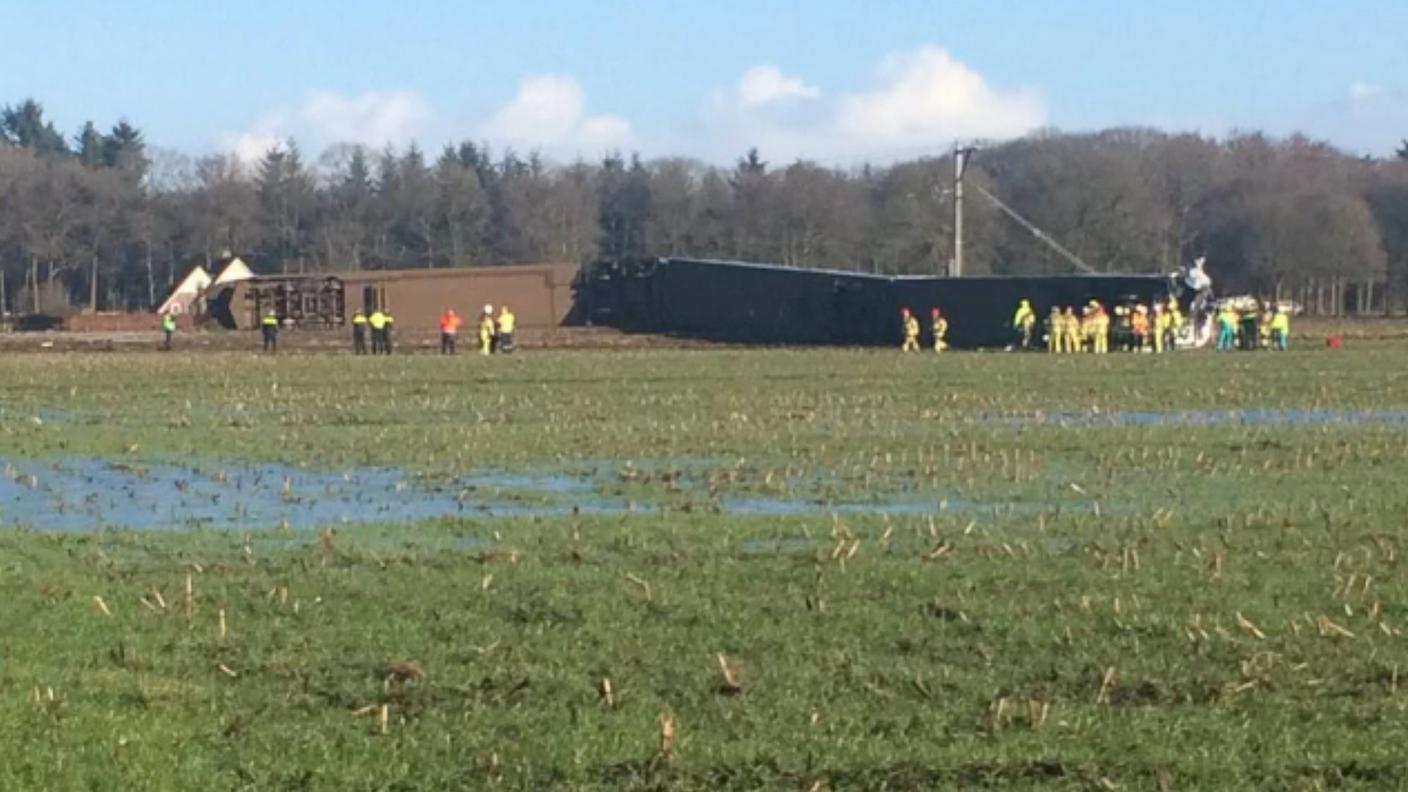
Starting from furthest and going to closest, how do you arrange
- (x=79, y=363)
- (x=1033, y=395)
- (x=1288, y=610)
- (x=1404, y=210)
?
1. (x=1404, y=210)
2. (x=79, y=363)
3. (x=1033, y=395)
4. (x=1288, y=610)

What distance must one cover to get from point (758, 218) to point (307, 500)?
10186cm

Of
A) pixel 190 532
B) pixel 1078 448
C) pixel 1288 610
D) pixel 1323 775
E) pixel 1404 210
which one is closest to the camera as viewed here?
pixel 1323 775

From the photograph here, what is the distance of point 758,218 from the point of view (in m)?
118

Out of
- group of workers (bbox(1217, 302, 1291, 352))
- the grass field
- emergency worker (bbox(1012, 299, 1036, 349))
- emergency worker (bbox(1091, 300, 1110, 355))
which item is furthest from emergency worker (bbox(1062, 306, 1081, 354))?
the grass field

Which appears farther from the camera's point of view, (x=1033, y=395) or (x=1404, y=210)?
(x=1404, y=210)

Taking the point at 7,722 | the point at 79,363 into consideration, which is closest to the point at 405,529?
the point at 7,722

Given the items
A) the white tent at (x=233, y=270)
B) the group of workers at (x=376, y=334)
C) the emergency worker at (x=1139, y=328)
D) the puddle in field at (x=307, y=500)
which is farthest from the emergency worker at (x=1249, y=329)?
the white tent at (x=233, y=270)

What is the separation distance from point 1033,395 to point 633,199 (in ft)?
333

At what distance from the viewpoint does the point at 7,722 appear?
8422 mm

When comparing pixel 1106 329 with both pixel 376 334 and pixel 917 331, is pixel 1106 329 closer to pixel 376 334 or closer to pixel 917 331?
pixel 917 331

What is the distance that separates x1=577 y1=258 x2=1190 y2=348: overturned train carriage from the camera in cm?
5809

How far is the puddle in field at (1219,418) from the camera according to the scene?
81.3ft

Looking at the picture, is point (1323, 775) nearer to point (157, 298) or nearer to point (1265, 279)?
point (1265, 279)

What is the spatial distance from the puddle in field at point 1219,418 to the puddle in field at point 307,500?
327 inches
